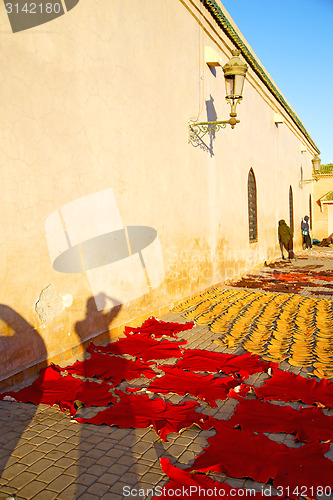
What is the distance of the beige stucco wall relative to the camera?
3764mm

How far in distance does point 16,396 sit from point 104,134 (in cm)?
305

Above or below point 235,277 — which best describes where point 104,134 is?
above

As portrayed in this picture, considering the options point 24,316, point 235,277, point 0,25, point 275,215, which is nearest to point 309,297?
point 235,277

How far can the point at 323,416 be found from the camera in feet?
9.12

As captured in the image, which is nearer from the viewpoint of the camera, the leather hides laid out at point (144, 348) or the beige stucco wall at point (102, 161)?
the beige stucco wall at point (102, 161)

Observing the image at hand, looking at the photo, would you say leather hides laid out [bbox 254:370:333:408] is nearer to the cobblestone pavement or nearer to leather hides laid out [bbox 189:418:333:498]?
the cobblestone pavement

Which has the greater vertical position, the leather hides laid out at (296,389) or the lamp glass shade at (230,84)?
the lamp glass shade at (230,84)

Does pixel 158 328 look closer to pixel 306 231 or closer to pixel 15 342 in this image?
pixel 15 342

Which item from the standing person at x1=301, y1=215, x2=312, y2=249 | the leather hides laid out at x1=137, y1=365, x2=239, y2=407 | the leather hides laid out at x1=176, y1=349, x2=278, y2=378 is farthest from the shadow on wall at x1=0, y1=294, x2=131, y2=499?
the standing person at x1=301, y1=215, x2=312, y2=249

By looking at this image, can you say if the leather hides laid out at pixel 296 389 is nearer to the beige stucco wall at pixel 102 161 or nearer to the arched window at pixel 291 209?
the beige stucco wall at pixel 102 161

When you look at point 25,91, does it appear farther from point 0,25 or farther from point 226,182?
point 226,182

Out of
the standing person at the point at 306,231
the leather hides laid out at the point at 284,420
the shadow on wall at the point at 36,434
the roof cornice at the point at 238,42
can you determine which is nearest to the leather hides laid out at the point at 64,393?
the shadow on wall at the point at 36,434

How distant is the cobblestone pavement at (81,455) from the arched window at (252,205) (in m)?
9.04

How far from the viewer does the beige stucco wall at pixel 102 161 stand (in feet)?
12.3
